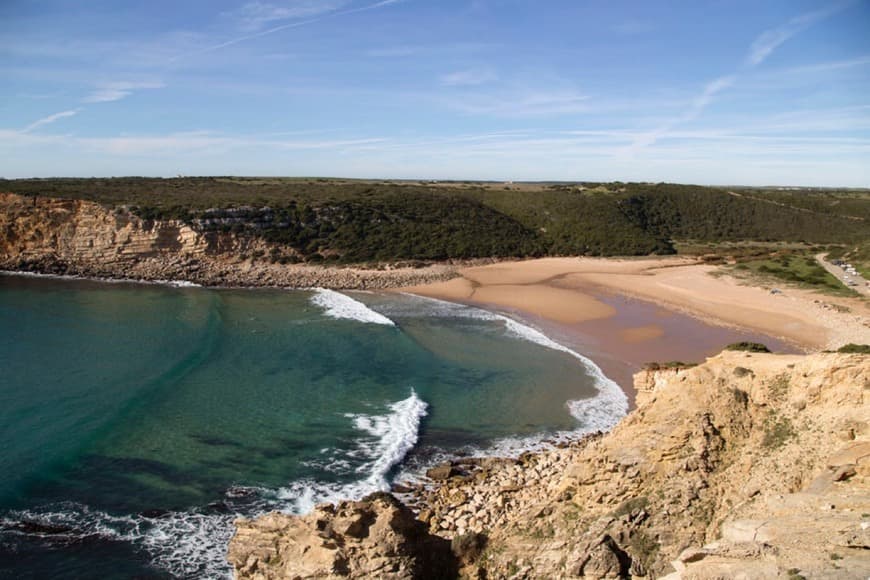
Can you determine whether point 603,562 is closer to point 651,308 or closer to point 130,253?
point 651,308

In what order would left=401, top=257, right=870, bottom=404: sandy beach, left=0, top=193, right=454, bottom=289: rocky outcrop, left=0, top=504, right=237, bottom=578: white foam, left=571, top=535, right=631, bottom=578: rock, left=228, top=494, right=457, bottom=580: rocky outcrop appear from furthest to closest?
left=0, top=193, right=454, bottom=289: rocky outcrop → left=401, top=257, right=870, bottom=404: sandy beach → left=0, top=504, right=237, bottom=578: white foam → left=228, top=494, right=457, bottom=580: rocky outcrop → left=571, top=535, right=631, bottom=578: rock

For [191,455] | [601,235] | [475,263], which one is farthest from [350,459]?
[601,235]

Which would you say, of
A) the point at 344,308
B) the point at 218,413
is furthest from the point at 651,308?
the point at 218,413

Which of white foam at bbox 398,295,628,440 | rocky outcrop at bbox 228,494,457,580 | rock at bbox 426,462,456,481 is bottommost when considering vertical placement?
rock at bbox 426,462,456,481

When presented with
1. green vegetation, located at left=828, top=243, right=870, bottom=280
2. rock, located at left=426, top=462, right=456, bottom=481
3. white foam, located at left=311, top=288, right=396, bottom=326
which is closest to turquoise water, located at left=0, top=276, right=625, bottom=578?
white foam, located at left=311, top=288, right=396, bottom=326

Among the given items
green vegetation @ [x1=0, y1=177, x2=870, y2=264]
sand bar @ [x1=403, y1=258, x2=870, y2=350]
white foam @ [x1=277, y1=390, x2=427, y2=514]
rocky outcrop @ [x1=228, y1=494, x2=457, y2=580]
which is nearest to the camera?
rocky outcrop @ [x1=228, y1=494, x2=457, y2=580]

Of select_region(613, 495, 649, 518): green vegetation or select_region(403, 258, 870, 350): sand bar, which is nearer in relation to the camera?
select_region(613, 495, 649, 518): green vegetation

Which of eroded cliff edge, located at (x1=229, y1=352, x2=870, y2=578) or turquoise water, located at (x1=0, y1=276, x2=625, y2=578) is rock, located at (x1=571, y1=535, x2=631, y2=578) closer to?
eroded cliff edge, located at (x1=229, y1=352, x2=870, y2=578)
